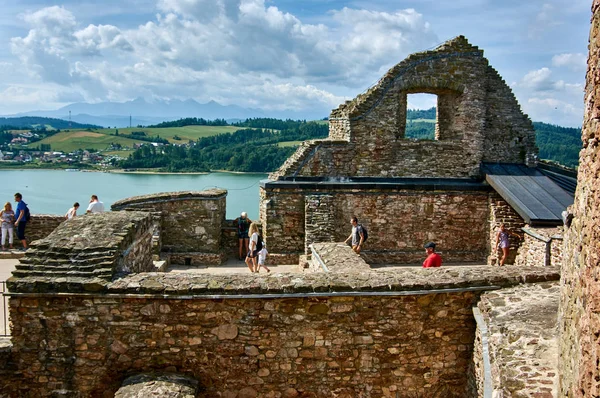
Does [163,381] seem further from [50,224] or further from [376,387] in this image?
[50,224]

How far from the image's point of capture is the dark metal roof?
12.2 metres

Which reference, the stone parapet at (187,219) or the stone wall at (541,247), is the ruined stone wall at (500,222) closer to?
the stone wall at (541,247)

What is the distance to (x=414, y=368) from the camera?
22.5 feet

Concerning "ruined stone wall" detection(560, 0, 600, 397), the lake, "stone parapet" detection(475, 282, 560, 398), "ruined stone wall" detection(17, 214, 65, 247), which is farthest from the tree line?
"ruined stone wall" detection(560, 0, 600, 397)

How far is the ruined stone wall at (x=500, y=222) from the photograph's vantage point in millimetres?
12758

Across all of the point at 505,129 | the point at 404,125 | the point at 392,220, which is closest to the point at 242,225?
the point at 392,220

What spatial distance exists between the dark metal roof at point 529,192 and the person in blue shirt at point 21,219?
11730 mm

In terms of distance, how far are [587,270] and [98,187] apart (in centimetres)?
4794

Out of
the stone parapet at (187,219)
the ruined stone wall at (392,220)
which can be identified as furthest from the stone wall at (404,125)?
the stone parapet at (187,219)

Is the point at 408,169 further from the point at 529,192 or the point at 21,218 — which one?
the point at 21,218

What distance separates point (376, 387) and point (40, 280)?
171 inches

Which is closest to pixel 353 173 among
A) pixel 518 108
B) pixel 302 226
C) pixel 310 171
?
pixel 310 171

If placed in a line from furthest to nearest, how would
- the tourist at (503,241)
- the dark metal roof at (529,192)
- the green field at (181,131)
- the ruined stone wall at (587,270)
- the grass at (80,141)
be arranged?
the green field at (181,131)
the grass at (80,141)
the tourist at (503,241)
the dark metal roof at (529,192)
the ruined stone wall at (587,270)

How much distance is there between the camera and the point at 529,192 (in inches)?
524
